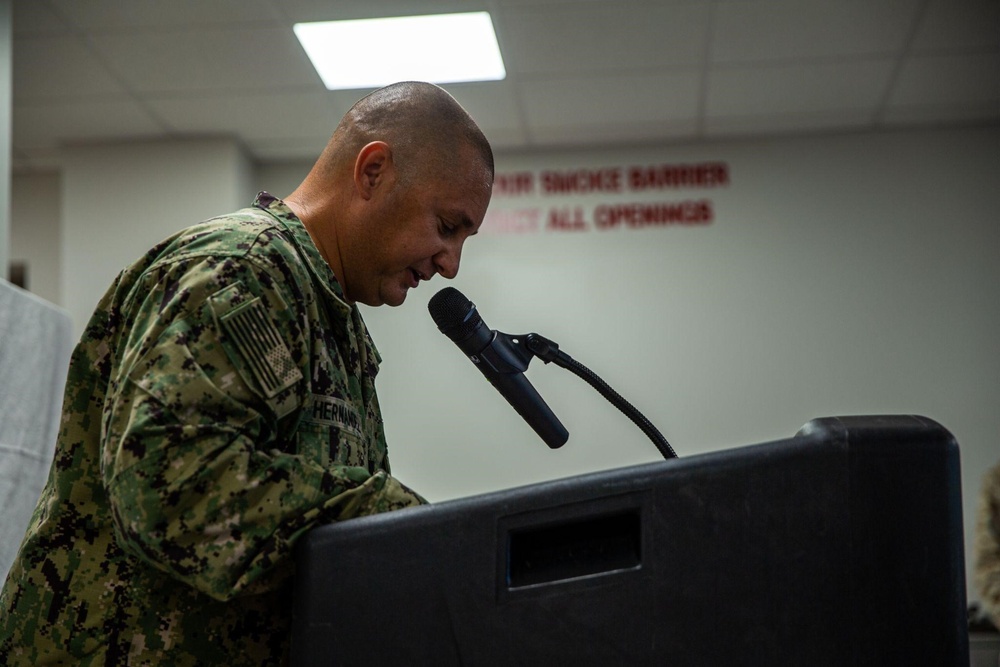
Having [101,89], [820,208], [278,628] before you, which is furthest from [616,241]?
[278,628]

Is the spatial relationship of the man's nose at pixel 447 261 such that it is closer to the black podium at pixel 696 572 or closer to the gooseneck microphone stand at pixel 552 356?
the gooseneck microphone stand at pixel 552 356

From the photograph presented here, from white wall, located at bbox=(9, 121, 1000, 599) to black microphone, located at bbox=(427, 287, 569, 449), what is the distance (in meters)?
2.88

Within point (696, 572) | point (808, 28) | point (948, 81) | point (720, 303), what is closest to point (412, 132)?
point (696, 572)

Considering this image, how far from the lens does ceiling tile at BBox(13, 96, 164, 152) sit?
3.95m

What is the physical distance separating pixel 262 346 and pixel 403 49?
285cm

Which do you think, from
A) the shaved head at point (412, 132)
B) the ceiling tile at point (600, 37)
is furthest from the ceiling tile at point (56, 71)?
the shaved head at point (412, 132)

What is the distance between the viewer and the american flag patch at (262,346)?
827 millimetres

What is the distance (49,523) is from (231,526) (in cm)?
25

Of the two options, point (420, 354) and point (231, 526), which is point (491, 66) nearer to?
point (420, 354)

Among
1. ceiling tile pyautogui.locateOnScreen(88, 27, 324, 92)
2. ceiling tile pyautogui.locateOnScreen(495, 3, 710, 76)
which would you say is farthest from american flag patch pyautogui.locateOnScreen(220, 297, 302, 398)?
ceiling tile pyautogui.locateOnScreen(88, 27, 324, 92)

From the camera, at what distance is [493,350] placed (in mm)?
1172

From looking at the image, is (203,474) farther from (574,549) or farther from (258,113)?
(258,113)

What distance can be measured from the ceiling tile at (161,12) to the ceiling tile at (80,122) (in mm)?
568

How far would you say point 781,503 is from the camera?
0.71 meters
